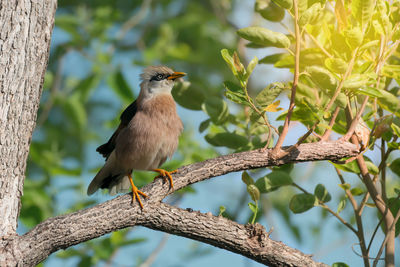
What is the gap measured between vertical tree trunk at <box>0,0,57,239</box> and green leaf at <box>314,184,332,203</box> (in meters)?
2.10

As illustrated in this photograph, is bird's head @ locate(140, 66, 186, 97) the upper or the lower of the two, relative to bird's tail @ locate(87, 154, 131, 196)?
upper

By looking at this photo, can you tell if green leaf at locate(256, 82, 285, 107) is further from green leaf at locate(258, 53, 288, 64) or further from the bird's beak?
the bird's beak

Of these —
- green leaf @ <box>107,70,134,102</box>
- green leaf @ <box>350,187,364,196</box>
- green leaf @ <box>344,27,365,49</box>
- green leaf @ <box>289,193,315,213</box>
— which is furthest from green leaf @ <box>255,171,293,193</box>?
green leaf @ <box>107,70,134,102</box>

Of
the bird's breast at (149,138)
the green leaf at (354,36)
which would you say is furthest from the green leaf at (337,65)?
the bird's breast at (149,138)

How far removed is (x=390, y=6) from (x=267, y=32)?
85 centimetres

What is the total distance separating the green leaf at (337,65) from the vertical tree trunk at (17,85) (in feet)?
6.29

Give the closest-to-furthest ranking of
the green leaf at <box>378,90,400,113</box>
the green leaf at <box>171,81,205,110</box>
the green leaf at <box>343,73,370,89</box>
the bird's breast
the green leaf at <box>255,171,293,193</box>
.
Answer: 1. the green leaf at <box>343,73,370,89</box>
2. the green leaf at <box>378,90,400,113</box>
3. the green leaf at <box>255,171,293,193</box>
4. the green leaf at <box>171,81,205,110</box>
5. the bird's breast

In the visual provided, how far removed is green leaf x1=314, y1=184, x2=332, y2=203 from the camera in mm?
3439

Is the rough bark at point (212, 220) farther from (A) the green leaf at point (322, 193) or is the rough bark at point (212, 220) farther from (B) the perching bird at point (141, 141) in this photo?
(B) the perching bird at point (141, 141)

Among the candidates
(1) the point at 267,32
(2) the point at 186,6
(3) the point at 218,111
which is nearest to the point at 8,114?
(3) the point at 218,111

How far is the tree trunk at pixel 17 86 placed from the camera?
300cm

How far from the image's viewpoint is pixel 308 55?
10.8ft

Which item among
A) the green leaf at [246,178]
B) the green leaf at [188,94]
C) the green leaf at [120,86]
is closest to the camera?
the green leaf at [246,178]

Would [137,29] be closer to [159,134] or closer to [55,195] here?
[55,195]
